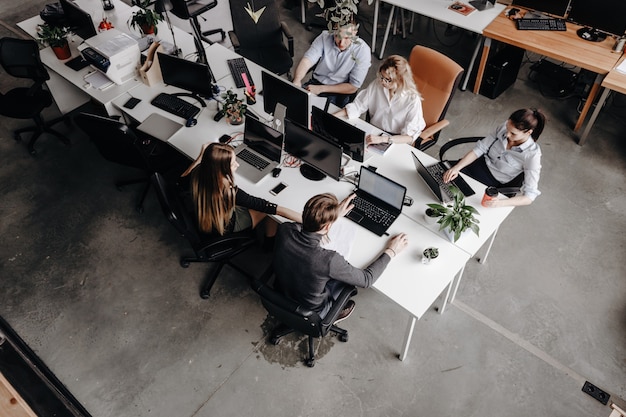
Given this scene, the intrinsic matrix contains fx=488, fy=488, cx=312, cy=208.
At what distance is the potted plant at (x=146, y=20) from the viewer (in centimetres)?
454

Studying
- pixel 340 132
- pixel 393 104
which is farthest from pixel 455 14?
pixel 340 132

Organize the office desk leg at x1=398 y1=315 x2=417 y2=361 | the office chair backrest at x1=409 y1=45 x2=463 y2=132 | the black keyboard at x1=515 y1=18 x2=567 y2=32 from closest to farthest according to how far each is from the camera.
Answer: the office desk leg at x1=398 y1=315 x2=417 y2=361 < the office chair backrest at x1=409 y1=45 x2=463 y2=132 < the black keyboard at x1=515 y1=18 x2=567 y2=32

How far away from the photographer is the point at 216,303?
12.2 feet

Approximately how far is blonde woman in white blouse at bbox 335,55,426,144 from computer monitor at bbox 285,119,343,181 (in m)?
0.46

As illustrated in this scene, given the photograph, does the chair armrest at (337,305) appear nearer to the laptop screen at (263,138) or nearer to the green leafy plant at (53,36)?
the laptop screen at (263,138)

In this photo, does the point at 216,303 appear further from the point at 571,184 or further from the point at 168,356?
the point at 571,184

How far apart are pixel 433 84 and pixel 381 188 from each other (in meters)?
1.21

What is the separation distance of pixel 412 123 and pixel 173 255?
2183 mm

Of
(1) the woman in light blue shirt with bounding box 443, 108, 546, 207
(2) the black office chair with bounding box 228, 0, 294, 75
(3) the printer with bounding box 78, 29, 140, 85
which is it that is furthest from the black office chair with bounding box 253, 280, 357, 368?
(2) the black office chair with bounding box 228, 0, 294, 75

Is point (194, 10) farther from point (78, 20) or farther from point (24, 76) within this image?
point (24, 76)

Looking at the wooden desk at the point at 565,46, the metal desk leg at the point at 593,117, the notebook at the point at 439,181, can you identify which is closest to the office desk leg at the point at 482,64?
the wooden desk at the point at 565,46

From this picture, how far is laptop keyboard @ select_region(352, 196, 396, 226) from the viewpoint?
321 cm

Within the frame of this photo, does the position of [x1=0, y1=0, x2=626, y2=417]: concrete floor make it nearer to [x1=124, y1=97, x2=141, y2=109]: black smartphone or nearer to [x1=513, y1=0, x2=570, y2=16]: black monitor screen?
[x1=124, y1=97, x2=141, y2=109]: black smartphone

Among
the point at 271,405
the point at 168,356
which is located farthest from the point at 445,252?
the point at 168,356
